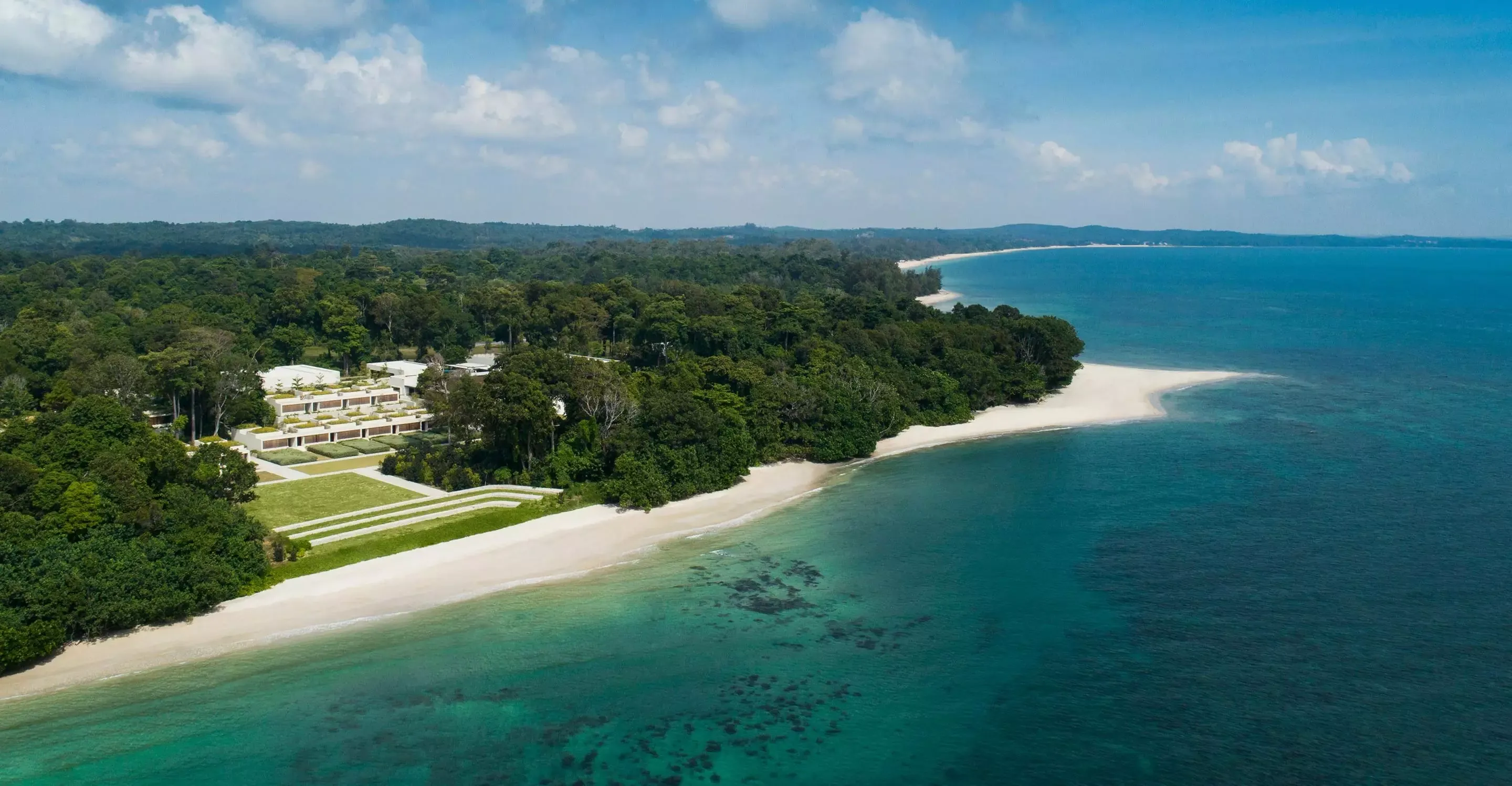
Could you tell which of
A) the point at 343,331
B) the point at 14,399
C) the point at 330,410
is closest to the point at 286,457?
the point at 330,410

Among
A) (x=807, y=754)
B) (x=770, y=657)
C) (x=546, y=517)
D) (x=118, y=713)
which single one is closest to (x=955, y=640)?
(x=770, y=657)

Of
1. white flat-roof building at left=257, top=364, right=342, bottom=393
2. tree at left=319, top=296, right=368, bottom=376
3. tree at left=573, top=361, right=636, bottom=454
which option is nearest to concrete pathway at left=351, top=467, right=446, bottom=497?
tree at left=573, top=361, right=636, bottom=454

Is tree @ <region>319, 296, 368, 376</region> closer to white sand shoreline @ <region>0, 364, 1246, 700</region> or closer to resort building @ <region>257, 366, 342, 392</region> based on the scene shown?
resort building @ <region>257, 366, 342, 392</region>

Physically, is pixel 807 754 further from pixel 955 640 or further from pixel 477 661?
pixel 477 661

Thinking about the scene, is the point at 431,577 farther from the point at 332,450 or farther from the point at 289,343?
the point at 289,343

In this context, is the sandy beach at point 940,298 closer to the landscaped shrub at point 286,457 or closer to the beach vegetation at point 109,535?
the landscaped shrub at point 286,457

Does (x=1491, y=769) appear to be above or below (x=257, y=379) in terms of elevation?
below

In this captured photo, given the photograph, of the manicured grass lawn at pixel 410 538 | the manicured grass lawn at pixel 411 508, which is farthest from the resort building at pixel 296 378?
the manicured grass lawn at pixel 410 538
